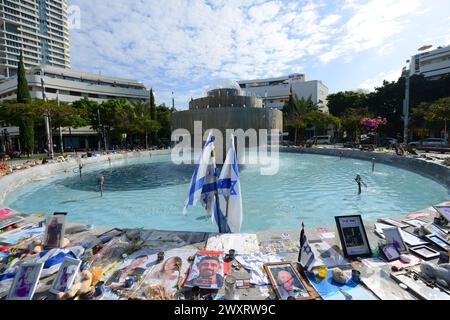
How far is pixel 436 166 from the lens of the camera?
55.2 feet

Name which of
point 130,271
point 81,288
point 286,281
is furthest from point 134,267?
point 286,281

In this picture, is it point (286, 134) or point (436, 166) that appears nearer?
point (436, 166)

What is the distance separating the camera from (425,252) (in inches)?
202

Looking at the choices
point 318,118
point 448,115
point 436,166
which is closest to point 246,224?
point 436,166

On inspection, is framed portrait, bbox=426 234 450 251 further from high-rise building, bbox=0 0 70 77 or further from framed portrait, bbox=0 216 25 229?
high-rise building, bbox=0 0 70 77

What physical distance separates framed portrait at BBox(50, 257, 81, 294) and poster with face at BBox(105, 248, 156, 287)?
58cm

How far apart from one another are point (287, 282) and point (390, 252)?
98.0 inches

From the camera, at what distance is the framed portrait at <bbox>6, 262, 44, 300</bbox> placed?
12.2 feet

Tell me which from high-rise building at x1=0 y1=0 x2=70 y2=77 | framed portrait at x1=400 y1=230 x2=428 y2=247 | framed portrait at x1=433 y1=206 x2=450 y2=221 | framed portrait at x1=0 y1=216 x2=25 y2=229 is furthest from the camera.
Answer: high-rise building at x1=0 y1=0 x2=70 y2=77

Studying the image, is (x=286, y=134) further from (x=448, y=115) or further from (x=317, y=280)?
(x=317, y=280)

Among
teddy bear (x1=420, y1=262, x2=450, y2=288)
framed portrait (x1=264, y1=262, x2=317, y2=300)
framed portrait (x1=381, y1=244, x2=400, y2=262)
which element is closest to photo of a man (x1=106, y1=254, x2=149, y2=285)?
framed portrait (x1=264, y1=262, x2=317, y2=300)

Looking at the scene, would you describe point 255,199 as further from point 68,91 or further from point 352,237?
point 68,91

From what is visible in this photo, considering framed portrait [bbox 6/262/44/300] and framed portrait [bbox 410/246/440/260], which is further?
framed portrait [bbox 410/246/440/260]
